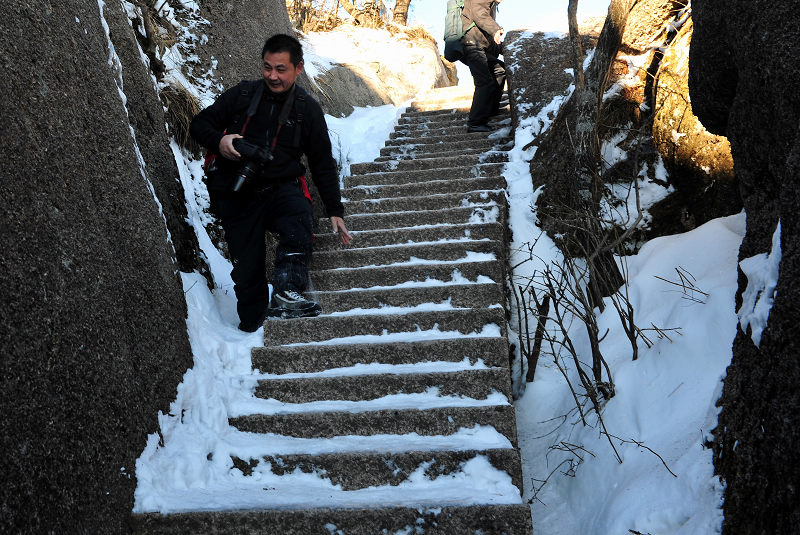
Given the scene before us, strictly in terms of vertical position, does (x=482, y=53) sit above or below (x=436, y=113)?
above

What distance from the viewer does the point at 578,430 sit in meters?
2.93

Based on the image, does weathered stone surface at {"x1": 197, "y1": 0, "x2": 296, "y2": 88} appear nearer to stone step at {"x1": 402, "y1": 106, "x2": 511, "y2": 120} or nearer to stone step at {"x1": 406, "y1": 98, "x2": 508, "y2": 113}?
stone step at {"x1": 402, "y1": 106, "x2": 511, "y2": 120}

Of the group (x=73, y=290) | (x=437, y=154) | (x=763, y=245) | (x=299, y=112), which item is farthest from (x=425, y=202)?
(x=73, y=290)

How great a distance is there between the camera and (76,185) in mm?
2176

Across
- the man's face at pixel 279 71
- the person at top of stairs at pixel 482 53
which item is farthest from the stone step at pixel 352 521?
the person at top of stairs at pixel 482 53

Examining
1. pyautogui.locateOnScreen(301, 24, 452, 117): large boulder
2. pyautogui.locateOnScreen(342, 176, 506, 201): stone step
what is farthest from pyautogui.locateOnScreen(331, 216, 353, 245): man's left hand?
pyautogui.locateOnScreen(301, 24, 452, 117): large boulder

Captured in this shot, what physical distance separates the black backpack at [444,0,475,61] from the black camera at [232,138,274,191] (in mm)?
3892

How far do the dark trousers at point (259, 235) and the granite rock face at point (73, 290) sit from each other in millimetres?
605

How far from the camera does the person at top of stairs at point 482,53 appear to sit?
632 centimetres

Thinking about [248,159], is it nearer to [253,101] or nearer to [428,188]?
[253,101]

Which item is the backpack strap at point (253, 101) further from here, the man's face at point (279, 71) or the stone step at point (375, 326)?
the stone step at point (375, 326)

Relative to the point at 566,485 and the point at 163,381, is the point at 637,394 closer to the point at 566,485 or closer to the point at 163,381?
the point at 566,485

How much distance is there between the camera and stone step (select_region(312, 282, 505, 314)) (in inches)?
138

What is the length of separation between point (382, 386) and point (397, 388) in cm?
7
